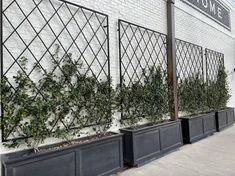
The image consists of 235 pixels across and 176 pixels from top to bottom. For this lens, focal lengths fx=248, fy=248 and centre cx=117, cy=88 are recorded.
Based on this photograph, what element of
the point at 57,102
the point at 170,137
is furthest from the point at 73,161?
the point at 170,137

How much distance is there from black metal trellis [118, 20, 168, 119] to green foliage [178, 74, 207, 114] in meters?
0.73

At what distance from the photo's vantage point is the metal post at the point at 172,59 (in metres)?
4.83

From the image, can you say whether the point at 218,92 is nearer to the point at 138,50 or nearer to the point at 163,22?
the point at 163,22

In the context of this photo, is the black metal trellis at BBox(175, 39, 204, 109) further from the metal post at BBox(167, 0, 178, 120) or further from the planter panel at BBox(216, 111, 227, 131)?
the planter panel at BBox(216, 111, 227, 131)

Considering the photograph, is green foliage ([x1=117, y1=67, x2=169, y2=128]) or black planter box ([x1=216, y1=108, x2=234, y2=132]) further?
black planter box ([x1=216, y1=108, x2=234, y2=132])

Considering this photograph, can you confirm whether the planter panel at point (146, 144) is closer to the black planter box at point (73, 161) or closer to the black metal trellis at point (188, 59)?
the black planter box at point (73, 161)

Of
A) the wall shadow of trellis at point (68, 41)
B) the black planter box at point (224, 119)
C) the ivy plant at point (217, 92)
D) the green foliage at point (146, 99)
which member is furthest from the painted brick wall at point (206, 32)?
the green foliage at point (146, 99)

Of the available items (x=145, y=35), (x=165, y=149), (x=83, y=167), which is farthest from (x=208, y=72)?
(x=83, y=167)

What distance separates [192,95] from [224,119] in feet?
5.62

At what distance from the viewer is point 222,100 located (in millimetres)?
6926

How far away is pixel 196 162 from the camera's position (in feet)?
12.5

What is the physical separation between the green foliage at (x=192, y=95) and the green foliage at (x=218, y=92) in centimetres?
30

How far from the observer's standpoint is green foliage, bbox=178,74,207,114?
5.34m

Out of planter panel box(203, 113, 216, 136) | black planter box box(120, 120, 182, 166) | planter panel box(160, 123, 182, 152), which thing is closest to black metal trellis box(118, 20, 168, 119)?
black planter box box(120, 120, 182, 166)
